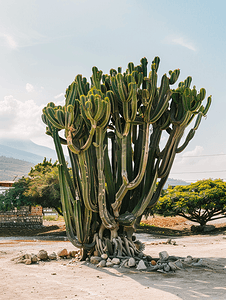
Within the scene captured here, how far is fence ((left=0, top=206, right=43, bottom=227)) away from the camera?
19.8 metres

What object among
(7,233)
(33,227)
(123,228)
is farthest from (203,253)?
(33,227)

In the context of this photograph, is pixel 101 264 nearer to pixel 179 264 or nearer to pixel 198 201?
pixel 179 264

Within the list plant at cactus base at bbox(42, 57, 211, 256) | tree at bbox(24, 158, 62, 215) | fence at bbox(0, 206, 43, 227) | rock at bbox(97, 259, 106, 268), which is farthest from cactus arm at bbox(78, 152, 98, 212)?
fence at bbox(0, 206, 43, 227)

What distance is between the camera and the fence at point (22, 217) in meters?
19.8

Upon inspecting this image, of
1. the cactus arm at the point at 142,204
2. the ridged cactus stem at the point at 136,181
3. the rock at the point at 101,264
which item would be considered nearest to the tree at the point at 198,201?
the cactus arm at the point at 142,204

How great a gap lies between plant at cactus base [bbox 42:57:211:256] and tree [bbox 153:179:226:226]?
9.96 m

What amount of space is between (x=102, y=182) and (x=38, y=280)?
2458mm

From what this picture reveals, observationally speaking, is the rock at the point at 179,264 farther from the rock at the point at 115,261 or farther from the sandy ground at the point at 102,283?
the rock at the point at 115,261

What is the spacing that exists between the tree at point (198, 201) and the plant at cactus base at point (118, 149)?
996cm

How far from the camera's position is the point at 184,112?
7.50m

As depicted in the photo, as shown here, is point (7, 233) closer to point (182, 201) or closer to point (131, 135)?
point (182, 201)

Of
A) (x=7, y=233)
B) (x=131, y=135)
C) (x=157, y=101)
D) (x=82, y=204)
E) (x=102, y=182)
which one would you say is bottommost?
(x=7, y=233)

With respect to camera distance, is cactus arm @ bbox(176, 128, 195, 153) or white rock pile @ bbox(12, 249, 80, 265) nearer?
white rock pile @ bbox(12, 249, 80, 265)

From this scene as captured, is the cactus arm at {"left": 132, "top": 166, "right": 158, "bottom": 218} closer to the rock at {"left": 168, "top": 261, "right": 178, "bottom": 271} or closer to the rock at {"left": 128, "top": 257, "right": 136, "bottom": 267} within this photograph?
the rock at {"left": 128, "top": 257, "right": 136, "bottom": 267}
